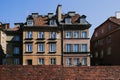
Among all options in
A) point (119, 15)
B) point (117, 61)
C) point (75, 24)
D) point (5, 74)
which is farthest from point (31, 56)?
point (5, 74)

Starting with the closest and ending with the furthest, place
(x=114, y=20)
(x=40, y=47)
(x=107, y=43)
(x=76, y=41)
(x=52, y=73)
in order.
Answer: (x=52, y=73)
(x=40, y=47)
(x=76, y=41)
(x=107, y=43)
(x=114, y=20)

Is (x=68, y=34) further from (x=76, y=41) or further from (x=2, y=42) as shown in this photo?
(x=2, y=42)

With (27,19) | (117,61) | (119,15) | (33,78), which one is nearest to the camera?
(33,78)

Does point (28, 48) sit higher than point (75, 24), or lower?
lower

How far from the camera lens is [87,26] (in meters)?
58.0

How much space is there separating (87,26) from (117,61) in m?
8.70

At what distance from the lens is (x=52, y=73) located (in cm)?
1964

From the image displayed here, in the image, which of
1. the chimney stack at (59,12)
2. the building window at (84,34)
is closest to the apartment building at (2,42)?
the chimney stack at (59,12)

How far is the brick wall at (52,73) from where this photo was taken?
769 inches

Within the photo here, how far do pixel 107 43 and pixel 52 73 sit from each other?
42.9 m

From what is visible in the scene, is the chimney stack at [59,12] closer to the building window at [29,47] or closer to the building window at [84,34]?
the building window at [84,34]

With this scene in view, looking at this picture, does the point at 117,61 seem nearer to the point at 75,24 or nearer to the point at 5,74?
the point at 75,24

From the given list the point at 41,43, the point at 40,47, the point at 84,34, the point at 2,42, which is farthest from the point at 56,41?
the point at 2,42

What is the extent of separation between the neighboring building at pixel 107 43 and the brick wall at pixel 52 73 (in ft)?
115
